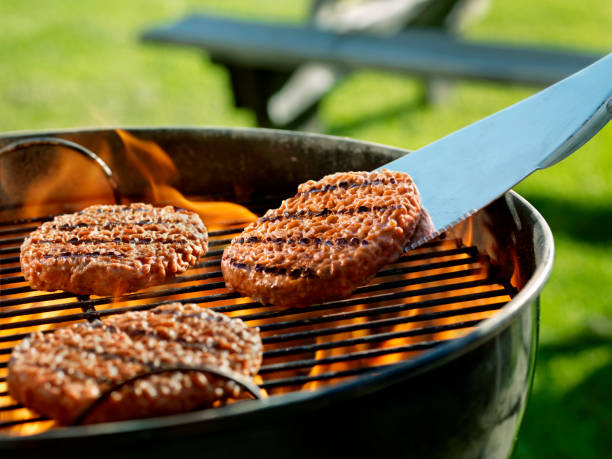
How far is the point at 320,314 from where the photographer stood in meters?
1.97

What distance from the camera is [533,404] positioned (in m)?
3.48

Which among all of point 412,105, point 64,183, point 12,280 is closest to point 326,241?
point 12,280

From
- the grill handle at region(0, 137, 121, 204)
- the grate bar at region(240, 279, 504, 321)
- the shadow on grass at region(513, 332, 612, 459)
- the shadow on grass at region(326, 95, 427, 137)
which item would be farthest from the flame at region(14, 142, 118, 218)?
the shadow on grass at region(326, 95, 427, 137)

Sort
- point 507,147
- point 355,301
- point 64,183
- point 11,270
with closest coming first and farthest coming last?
point 355,301 → point 507,147 → point 11,270 → point 64,183

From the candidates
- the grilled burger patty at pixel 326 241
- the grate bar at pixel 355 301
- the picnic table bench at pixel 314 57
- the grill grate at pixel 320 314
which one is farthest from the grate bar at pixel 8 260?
the picnic table bench at pixel 314 57

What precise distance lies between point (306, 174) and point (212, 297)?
76 centimetres

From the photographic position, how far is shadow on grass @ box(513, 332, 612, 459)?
3238mm

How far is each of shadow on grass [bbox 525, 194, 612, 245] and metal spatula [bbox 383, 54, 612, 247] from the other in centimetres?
299

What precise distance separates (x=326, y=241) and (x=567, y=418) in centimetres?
208

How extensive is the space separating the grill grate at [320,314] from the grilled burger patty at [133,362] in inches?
4.3

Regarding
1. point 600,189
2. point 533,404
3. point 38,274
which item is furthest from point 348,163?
point 600,189

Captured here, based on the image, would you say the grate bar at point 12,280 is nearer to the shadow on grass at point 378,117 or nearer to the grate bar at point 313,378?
the grate bar at point 313,378

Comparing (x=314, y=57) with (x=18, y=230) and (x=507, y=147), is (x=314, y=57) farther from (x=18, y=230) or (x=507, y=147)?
(x=507, y=147)

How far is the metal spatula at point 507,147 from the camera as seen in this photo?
6.24ft
